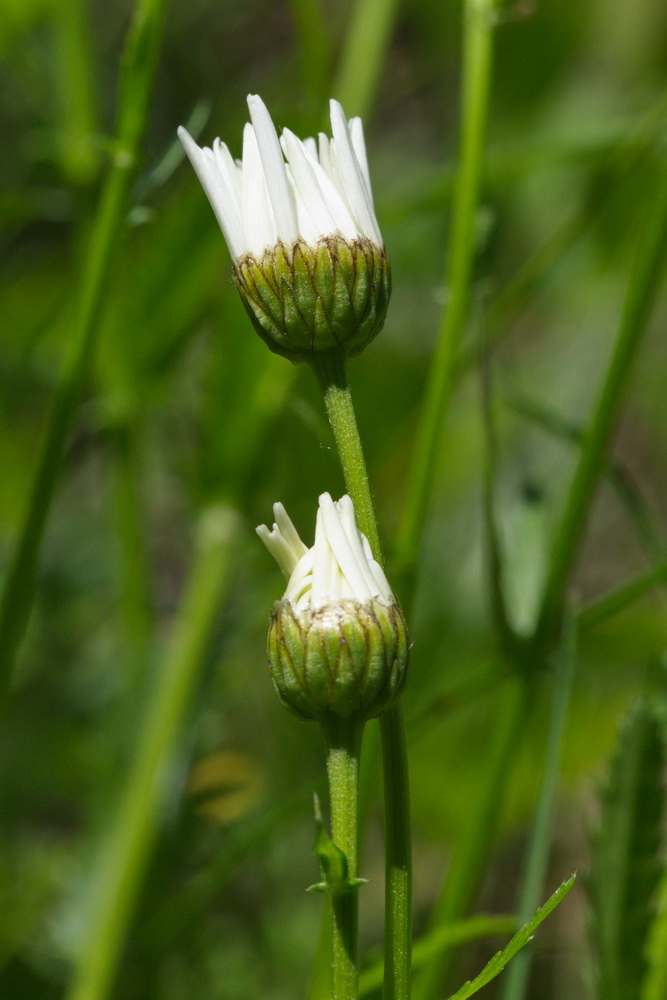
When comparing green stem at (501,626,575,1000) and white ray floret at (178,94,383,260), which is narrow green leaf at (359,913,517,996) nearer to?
green stem at (501,626,575,1000)

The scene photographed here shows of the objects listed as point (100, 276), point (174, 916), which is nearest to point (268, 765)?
point (174, 916)

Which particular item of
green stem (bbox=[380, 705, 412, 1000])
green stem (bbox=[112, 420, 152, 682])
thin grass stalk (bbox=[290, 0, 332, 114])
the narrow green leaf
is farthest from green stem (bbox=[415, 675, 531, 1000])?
thin grass stalk (bbox=[290, 0, 332, 114])

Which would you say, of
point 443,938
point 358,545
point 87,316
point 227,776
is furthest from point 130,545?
point 358,545

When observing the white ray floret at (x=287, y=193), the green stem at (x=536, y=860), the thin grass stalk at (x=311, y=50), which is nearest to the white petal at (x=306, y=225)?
the white ray floret at (x=287, y=193)

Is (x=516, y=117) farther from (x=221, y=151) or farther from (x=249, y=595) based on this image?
(x=221, y=151)

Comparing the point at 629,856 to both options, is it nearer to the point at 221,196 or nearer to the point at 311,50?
the point at 221,196

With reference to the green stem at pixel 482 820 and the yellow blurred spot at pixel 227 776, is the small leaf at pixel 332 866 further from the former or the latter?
the yellow blurred spot at pixel 227 776
